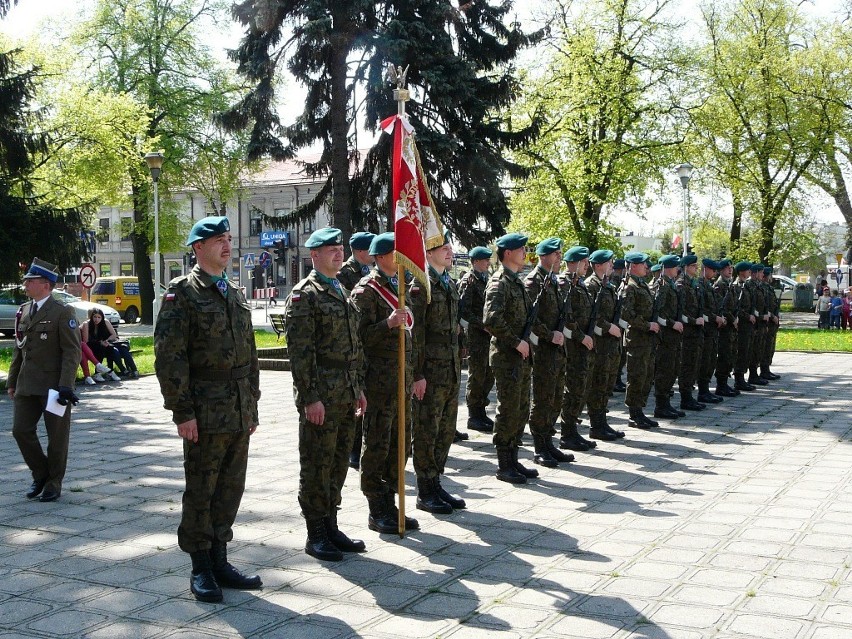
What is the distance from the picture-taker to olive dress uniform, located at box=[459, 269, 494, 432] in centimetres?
1141

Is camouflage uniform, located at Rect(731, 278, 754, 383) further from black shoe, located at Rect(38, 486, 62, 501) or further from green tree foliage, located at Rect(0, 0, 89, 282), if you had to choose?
green tree foliage, located at Rect(0, 0, 89, 282)

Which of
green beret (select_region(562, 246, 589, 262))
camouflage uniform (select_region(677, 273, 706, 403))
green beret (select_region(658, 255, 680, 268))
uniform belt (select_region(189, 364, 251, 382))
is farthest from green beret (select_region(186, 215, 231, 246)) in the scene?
camouflage uniform (select_region(677, 273, 706, 403))

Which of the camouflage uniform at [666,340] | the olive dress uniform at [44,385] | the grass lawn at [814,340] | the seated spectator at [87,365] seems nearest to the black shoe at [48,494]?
the olive dress uniform at [44,385]

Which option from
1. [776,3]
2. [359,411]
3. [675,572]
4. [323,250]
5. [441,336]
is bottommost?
[675,572]

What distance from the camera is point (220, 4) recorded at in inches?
1602

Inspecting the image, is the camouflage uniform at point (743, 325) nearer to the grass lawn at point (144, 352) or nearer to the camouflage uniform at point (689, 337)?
the camouflage uniform at point (689, 337)

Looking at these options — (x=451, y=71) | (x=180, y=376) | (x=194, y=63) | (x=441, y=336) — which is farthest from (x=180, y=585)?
(x=194, y=63)

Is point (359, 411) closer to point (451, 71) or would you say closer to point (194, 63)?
point (451, 71)

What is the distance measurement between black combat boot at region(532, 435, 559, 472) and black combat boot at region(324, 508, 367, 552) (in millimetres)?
3361

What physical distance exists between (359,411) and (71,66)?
32150 millimetres

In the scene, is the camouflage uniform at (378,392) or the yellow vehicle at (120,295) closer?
the camouflage uniform at (378,392)

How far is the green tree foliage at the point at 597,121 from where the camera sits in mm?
30328

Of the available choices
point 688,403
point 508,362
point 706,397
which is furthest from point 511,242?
point 706,397

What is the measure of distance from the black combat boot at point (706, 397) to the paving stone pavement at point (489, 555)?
386 centimetres
